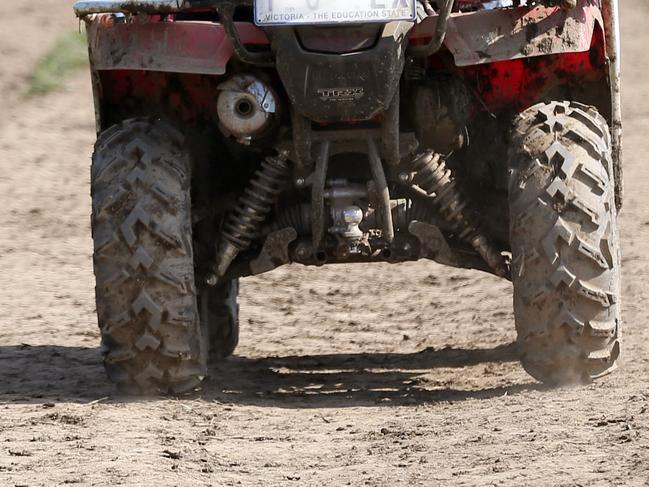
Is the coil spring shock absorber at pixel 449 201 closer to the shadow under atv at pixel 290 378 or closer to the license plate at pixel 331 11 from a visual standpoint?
the shadow under atv at pixel 290 378

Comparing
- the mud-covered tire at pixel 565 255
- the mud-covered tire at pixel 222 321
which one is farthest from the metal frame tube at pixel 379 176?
the mud-covered tire at pixel 222 321

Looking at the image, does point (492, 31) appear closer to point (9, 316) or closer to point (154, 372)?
point (154, 372)

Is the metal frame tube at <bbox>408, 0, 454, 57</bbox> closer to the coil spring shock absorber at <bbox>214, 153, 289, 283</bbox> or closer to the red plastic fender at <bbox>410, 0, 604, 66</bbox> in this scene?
the red plastic fender at <bbox>410, 0, 604, 66</bbox>

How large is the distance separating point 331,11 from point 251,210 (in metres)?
1.06

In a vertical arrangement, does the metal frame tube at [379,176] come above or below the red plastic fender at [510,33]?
below

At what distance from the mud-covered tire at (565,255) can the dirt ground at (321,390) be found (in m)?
0.16

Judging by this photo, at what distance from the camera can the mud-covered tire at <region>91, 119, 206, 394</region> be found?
7156 mm

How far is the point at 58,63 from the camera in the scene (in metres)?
17.8

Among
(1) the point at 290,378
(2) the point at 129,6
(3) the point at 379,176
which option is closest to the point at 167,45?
(2) the point at 129,6

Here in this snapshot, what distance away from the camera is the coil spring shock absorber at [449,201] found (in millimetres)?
7441

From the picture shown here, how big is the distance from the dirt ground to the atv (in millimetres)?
418

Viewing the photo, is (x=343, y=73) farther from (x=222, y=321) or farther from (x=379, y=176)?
(x=222, y=321)

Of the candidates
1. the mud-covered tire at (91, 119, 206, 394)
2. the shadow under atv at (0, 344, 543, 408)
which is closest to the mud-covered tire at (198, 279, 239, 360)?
the shadow under atv at (0, 344, 543, 408)

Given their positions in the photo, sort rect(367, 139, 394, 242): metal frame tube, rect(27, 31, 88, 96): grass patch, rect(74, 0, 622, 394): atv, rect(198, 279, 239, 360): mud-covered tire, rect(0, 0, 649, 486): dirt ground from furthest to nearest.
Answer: rect(27, 31, 88, 96): grass patch, rect(198, 279, 239, 360): mud-covered tire, rect(367, 139, 394, 242): metal frame tube, rect(74, 0, 622, 394): atv, rect(0, 0, 649, 486): dirt ground
